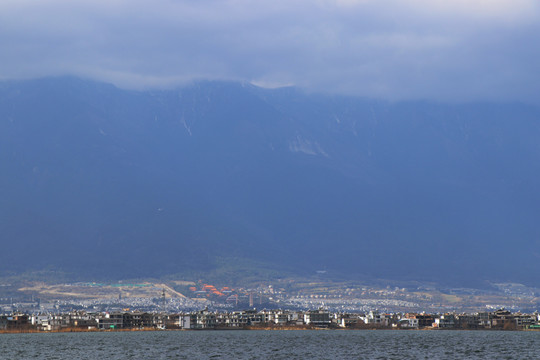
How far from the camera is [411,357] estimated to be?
544 feet

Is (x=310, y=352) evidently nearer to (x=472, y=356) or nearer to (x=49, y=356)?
(x=472, y=356)

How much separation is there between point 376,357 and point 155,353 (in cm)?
3627

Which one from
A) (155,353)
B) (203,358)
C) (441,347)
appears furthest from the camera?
(441,347)

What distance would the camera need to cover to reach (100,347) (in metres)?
198

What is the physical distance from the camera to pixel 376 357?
165 meters

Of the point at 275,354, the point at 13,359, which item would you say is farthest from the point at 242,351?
the point at 13,359

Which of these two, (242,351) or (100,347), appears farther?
(100,347)

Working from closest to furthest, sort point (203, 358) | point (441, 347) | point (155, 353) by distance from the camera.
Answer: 1. point (203, 358)
2. point (155, 353)
3. point (441, 347)

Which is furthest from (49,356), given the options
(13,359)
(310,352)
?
(310,352)

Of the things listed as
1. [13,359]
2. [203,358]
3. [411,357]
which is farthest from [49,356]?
[411,357]

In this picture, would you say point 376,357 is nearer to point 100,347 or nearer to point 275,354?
point 275,354

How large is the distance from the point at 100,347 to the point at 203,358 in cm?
4091

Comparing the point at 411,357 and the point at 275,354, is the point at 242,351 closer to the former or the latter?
the point at 275,354

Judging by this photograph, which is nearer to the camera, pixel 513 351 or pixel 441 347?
pixel 513 351
